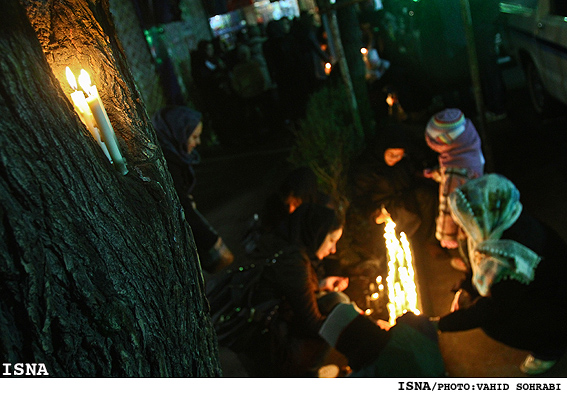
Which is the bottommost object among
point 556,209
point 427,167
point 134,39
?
point 556,209

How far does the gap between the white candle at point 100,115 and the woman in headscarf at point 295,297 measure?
1.87 m

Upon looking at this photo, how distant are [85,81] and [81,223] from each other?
368 mm

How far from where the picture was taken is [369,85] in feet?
24.9

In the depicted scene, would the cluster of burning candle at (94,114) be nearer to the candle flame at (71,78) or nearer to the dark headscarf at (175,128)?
A: the candle flame at (71,78)

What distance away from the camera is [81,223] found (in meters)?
1.14

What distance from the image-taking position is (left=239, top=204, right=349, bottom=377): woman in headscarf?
2932 mm

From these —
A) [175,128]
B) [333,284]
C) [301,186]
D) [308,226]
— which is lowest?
[333,284]

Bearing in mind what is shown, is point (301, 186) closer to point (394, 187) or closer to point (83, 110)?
point (394, 187)

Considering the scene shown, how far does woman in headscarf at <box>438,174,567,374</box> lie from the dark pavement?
10 cm

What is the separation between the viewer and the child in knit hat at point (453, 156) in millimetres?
3771

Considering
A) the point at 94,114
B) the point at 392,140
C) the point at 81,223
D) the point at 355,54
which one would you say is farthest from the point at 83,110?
the point at 355,54

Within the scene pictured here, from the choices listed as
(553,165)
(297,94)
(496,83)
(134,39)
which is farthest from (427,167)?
(134,39)

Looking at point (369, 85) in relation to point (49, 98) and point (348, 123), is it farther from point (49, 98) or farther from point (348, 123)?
point (49, 98)

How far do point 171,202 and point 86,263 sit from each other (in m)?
0.34
